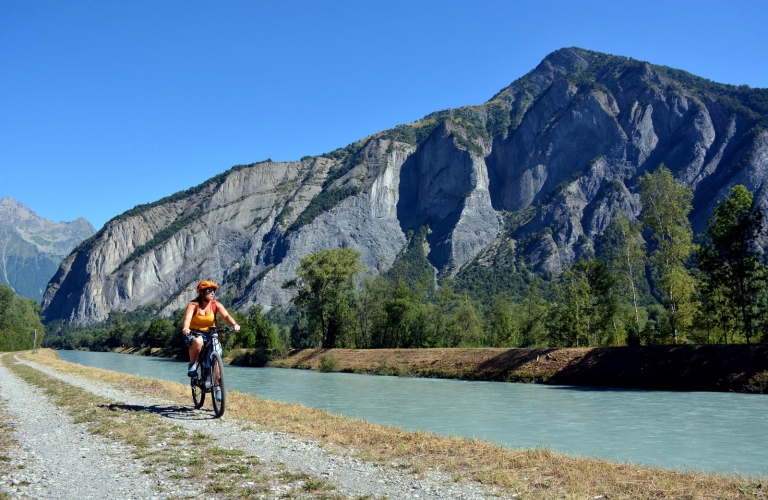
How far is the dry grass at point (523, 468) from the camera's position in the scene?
6137mm

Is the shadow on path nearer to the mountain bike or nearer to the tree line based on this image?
the mountain bike

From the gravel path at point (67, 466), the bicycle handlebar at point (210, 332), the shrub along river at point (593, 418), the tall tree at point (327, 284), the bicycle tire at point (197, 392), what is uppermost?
the tall tree at point (327, 284)

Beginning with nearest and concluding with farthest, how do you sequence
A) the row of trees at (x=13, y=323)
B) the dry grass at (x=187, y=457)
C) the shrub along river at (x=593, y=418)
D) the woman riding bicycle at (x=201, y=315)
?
the dry grass at (x=187, y=457) < the woman riding bicycle at (x=201, y=315) < the shrub along river at (x=593, y=418) < the row of trees at (x=13, y=323)

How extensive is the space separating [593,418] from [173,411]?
50.2 feet

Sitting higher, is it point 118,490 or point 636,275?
point 636,275

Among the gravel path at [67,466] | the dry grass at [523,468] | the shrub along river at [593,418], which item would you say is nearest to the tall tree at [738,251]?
the shrub along river at [593,418]

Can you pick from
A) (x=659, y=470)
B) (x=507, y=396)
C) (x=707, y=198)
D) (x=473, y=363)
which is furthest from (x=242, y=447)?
(x=707, y=198)

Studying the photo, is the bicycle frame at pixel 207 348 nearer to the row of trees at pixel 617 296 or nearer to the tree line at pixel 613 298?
the tree line at pixel 613 298

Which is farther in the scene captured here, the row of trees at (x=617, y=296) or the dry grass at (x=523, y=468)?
the row of trees at (x=617, y=296)

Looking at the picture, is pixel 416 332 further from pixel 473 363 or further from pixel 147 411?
pixel 147 411

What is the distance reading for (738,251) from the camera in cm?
3694

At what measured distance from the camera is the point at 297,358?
208 feet

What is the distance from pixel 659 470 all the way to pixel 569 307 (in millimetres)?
48507

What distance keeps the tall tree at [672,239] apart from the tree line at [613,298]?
0.26 ft
